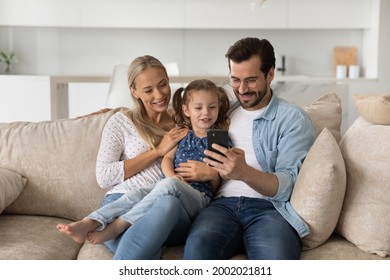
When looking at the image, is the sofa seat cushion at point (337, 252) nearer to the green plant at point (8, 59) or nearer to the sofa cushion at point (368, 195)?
the sofa cushion at point (368, 195)

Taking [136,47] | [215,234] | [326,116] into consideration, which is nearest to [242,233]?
[215,234]

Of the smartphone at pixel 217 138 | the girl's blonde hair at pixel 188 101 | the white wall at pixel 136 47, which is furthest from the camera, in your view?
the white wall at pixel 136 47

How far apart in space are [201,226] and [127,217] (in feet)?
0.77

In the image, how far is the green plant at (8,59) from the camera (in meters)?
5.73

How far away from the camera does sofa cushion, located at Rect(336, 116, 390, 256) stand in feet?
5.77

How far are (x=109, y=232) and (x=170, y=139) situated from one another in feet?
1.32

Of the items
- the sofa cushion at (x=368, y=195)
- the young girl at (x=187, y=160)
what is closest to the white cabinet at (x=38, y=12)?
the young girl at (x=187, y=160)

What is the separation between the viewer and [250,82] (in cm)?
202

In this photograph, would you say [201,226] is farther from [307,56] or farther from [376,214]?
[307,56]

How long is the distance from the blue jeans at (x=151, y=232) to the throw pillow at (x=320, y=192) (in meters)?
0.36

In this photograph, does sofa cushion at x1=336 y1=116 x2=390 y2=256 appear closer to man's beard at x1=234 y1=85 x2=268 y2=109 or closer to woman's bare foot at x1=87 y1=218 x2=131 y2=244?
man's beard at x1=234 y1=85 x2=268 y2=109

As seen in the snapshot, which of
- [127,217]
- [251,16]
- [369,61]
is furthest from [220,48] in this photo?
[127,217]

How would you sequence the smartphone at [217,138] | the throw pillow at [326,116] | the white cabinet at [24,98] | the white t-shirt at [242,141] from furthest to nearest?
the white cabinet at [24,98]
the throw pillow at [326,116]
the white t-shirt at [242,141]
the smartphone at [217,138]

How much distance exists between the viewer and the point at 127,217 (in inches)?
73.5
